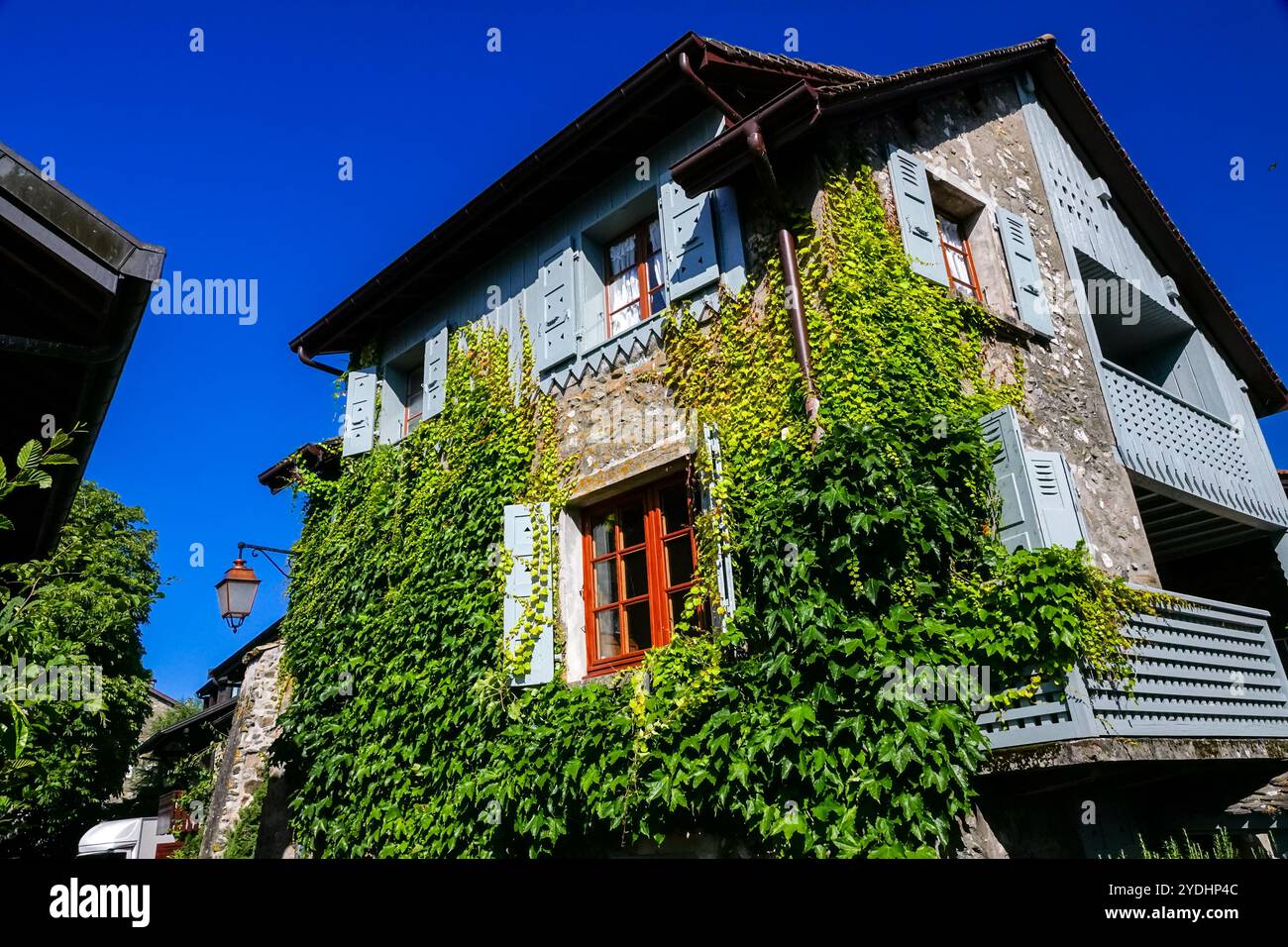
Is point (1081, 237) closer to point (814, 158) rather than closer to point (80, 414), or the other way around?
point (814, 158)

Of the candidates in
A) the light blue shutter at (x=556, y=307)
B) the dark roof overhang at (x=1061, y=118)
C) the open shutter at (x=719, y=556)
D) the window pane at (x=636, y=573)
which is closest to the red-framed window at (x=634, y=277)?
the light blue shutter at (x=556, y=307)

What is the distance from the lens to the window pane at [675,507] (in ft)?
21.8

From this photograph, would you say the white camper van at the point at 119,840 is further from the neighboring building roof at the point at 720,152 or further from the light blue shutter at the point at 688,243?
the light blue shutter at the point at 688,243

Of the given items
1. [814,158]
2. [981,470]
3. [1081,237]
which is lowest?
[981,470]

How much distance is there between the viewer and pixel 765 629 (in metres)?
5.43

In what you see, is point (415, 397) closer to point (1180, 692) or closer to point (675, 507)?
point (675, 507)

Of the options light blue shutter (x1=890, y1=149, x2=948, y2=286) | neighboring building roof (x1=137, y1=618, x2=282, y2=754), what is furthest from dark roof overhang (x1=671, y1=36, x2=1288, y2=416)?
neighboring building roof (x1=137, y1=618, x2=282, y2=754)

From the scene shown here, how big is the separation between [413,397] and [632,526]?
458 cm

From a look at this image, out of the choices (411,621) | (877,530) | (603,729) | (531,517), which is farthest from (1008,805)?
(411,621)

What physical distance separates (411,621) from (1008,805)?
519cm

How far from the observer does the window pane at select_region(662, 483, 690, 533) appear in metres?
6.66

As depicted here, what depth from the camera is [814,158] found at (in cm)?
667

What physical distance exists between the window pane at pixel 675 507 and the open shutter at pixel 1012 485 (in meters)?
2.20
